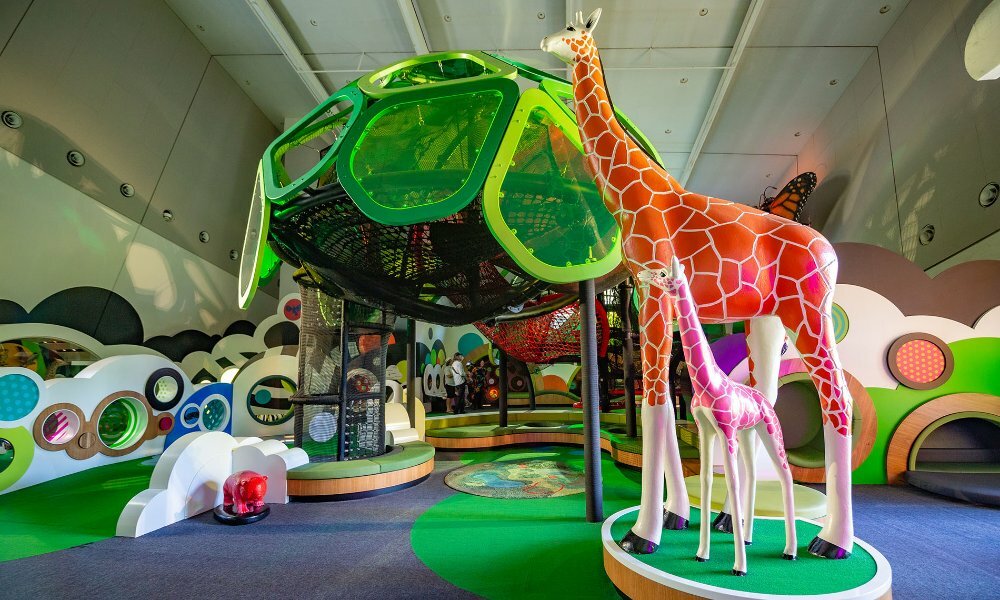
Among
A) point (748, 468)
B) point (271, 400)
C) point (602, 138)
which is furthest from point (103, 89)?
point (748, 468)

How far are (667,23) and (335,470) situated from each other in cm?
794

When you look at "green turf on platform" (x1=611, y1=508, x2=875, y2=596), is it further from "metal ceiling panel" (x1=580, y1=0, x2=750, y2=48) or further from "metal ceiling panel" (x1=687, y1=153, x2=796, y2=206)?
"metal ceiling panel" (x1=687, y1=153, x2=796, y2=206)

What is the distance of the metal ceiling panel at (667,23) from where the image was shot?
705 centimetres

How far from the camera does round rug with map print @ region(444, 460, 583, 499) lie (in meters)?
4.46

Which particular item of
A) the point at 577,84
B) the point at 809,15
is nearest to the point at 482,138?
the point at 577,84

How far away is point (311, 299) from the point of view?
556cm

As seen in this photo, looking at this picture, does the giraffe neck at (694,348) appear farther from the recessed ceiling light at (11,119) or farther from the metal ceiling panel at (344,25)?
the recessed ceiling light at (11,119)

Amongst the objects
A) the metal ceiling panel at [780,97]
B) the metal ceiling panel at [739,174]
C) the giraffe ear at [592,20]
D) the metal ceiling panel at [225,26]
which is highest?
the metal ceiling panel at [225,26]

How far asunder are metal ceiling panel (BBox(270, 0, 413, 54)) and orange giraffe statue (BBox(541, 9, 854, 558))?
243 inches

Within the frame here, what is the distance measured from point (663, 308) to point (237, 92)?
10741 mm

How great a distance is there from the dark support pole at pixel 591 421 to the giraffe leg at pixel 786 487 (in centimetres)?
139

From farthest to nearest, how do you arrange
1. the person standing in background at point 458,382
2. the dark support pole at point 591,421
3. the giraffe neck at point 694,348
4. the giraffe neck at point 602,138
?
the person standing in background at point 458,382 < the dark support pole at point 591,421 < the giraffe neck at point 602,138 < the giraffe neck at point 694,348

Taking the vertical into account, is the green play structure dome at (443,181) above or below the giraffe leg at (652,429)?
above

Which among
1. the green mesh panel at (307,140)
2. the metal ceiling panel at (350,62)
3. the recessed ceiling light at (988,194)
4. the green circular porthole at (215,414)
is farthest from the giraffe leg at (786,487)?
the metal ceiling panel at (350,62)
